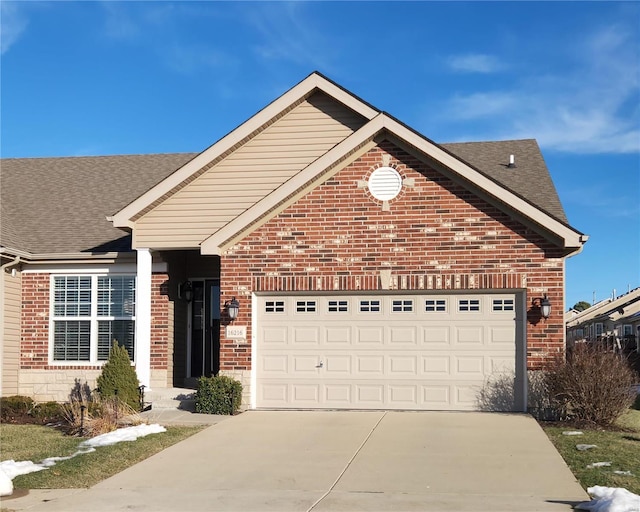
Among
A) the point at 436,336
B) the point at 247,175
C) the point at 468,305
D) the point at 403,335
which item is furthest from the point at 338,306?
the point at 247,175

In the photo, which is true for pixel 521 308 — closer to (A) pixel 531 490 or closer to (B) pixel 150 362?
(A) pixel 531 490

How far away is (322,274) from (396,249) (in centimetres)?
152

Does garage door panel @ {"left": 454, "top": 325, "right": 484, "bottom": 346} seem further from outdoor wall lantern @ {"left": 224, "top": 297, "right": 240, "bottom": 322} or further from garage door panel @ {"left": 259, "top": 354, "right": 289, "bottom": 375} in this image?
outdoor wall lantern @ {"left": 224, "top": 297, "right": 240, "bottom": 322}

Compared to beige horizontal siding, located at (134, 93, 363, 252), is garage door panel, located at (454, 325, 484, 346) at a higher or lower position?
lower

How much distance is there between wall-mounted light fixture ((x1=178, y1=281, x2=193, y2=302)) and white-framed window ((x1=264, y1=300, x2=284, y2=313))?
→ 9.90 ft

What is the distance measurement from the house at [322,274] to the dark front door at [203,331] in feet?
2.95

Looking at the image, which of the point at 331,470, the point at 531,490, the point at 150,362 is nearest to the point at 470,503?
the point at 531,490

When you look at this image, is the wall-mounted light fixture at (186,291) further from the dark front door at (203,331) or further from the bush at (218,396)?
the bush at (218,396)

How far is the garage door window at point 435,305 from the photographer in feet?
49.6

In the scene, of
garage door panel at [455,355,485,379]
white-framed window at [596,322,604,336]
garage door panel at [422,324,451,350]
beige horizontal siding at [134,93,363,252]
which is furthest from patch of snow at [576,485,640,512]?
white-framed window at [596,322,604,336]

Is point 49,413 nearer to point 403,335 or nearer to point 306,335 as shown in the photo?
point 306,335

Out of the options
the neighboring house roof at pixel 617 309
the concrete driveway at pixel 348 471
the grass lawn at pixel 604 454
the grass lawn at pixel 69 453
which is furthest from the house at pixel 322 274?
the neighboring house roof at pixel 617 309

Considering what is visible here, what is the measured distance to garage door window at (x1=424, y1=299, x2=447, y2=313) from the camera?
596 inches

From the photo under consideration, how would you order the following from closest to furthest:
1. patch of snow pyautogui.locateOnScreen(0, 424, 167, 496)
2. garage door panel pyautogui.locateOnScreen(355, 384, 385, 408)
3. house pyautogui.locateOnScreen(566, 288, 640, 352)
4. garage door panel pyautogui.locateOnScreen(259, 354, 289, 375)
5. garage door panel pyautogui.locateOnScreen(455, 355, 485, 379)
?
patch of snow pyautogui.locateOnScreen(0, 424, 167, 496) → garage door panel pyautogui.locateOnScreen(455, 355, 485, 379) → garage door panel pyautogui.locateOnScreen(355, 384, 385, 408) → garage door panel pyautogui.locateOnScreen(259, 354, 289, 375) → house pyautogui.locateOnScreen(566, 288, 640, 352)
